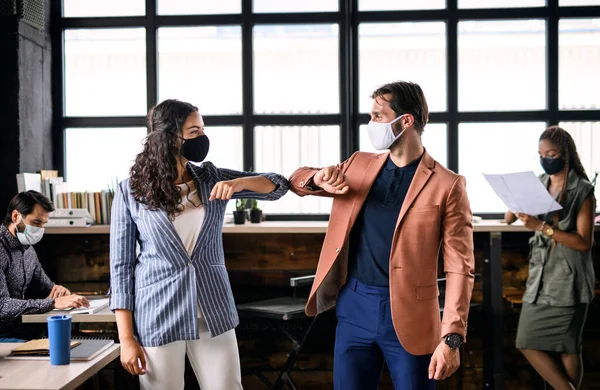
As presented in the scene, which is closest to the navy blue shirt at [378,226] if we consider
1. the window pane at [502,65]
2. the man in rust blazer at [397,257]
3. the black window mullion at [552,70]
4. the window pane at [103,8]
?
the man in rust blazer at [397,257]

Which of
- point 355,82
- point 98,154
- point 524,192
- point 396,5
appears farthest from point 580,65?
point 98,154

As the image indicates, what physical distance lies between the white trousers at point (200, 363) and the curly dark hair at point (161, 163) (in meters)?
0.45

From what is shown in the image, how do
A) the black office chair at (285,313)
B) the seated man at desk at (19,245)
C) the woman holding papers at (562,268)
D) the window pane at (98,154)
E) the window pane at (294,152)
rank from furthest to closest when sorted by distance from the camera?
the window pane at (98,154), the window pane at (294,152), the black office chair at (285,313), the woman holding papers at (562,268), the seated man at desk at (19,245)

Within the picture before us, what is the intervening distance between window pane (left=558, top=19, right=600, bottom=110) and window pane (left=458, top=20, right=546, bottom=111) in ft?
0.52

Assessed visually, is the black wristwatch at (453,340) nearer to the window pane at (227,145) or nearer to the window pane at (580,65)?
the window pane at (227,145)

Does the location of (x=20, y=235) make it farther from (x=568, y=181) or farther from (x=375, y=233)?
(x=568, y=181)

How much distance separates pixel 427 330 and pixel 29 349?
A: 1382 millimetres

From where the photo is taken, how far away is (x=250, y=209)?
4727 mm

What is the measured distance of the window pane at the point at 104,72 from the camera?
16.7 feet

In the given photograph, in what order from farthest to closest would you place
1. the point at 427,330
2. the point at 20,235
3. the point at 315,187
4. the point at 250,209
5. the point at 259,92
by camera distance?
the point at 259,92 < the point at 250,209 < the point at 20,235 < the point at 315,187 < the point at 427,330

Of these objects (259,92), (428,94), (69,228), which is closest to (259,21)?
(259,92)

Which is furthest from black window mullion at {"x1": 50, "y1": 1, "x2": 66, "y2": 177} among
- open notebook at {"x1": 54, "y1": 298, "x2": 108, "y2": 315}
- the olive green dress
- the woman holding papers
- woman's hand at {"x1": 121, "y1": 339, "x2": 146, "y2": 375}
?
the olive green dress

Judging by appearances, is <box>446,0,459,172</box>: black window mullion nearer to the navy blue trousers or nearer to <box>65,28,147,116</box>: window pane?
<box>65,28,147,116</box>: window pane

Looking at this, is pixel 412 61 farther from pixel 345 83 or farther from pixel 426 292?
pixel 426 292
